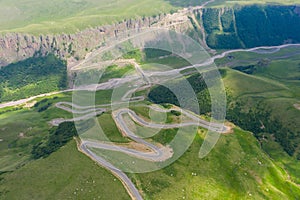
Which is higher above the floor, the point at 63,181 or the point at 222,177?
the point at 63,181

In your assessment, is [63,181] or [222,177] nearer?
[63,181]

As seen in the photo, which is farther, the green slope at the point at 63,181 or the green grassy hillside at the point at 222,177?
the green grassy hillside at the point at 222,177

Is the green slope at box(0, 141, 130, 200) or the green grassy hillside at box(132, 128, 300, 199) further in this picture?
the green grassy hillside at box(132, 128, 300, 199)

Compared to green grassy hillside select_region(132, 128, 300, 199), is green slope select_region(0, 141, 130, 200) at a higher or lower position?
higher

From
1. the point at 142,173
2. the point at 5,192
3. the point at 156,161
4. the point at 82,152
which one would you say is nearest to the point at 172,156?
the point at 156,161

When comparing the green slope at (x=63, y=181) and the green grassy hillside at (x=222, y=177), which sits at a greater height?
the green slope at (x=63, y=181)

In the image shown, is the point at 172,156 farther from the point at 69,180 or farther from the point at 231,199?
the point at 69,180

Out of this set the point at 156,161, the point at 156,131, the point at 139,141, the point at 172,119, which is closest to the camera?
the point at 156,161

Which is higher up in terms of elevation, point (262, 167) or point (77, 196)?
point (77, 196)
